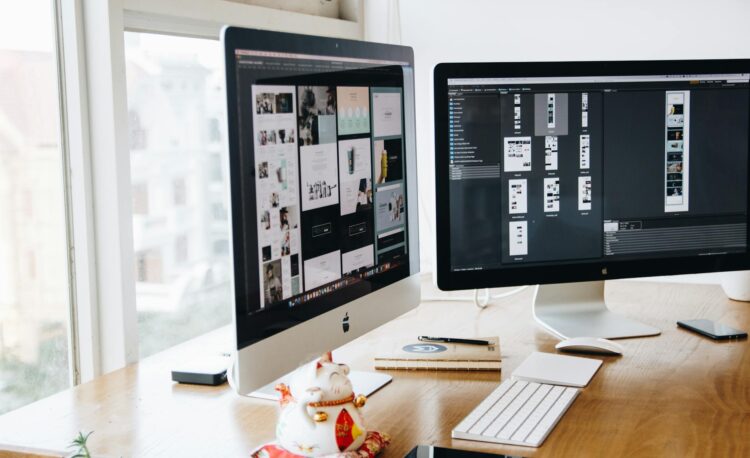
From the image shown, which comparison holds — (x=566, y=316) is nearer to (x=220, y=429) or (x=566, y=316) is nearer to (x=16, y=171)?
(x=220, y=429)

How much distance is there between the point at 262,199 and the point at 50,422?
0.47 m

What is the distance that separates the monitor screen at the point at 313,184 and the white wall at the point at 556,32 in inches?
33.1

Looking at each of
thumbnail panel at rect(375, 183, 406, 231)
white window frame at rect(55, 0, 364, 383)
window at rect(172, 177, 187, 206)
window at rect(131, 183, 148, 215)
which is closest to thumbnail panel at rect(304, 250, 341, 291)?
thumbnail panel at rect(375, 183, 406, 231)

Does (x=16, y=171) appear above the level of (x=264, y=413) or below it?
above

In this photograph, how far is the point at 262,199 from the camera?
3.68 feet

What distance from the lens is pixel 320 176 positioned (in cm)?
125

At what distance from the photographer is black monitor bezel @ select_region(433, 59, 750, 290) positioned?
1572 millimetres

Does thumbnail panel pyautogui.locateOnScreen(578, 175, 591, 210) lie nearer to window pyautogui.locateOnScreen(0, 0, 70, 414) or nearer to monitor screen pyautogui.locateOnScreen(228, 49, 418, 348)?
monitor screen pyautogui.locateOnScreen(228, 49, 418, 348)

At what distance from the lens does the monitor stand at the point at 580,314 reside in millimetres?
1690

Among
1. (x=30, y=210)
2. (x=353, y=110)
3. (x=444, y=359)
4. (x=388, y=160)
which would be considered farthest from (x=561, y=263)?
(x=30, y=210)

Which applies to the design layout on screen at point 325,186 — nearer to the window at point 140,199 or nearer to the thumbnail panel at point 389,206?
the thumbnail panel at point 389,206

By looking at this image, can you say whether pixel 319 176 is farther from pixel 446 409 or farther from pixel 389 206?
pixel 446 409

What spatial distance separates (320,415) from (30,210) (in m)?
0.98

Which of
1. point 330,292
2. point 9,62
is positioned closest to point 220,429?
point 330,292
